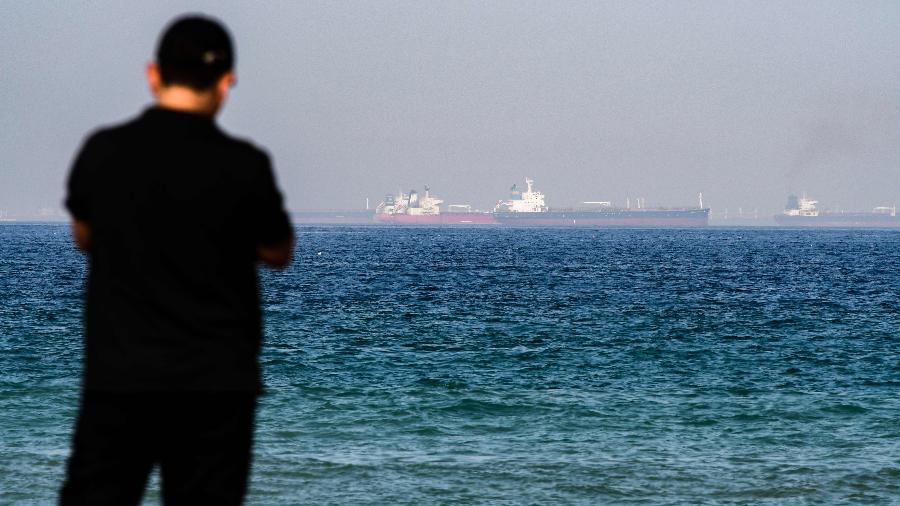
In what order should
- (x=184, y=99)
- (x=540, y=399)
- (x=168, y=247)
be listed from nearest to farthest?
(x=168, y=247) < (x=184, y=99) < (x=540, y=399)

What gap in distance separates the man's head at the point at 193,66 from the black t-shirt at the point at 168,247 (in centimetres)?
10

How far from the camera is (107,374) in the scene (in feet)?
9.62

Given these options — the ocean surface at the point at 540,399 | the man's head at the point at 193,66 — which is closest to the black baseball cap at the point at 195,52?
the man's head at the point at 193,66

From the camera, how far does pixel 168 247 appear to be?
2943 mm

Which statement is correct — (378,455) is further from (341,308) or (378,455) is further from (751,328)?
(341,308)

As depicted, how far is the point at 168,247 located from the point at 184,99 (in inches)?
16.6

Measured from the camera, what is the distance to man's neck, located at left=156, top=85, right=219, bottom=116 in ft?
10.0

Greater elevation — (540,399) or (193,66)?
(193,66)

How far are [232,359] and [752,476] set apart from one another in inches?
464

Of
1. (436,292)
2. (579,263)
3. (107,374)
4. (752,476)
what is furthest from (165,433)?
(579,263)

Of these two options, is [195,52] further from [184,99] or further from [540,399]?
[540,399]

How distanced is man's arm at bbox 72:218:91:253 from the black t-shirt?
0.04 m

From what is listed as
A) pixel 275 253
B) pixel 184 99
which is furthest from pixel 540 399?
pixel 184 99

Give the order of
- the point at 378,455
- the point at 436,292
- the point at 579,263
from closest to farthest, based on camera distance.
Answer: the point at 378,455
the point at 436,292
the point at 579,263
